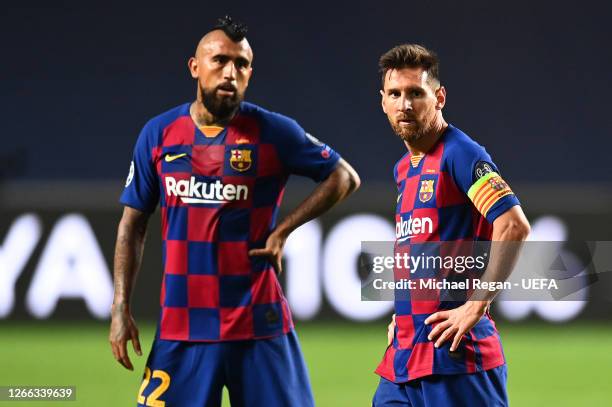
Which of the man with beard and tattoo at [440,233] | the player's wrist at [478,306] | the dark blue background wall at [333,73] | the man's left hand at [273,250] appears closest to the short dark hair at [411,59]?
the man with beard and tattoo at [440,233]

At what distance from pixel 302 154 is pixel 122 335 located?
1007mm

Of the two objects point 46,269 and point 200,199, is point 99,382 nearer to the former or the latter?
point 46,269

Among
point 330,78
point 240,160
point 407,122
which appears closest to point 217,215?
point 240,160

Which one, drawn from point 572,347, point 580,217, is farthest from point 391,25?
point 572,347

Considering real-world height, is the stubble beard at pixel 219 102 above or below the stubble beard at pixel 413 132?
above

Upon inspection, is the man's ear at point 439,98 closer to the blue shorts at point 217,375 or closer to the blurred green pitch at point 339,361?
the blue shorts at point 217,375

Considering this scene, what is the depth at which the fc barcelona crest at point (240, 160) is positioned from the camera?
155 inches

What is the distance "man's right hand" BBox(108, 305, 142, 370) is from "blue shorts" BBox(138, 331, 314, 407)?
0.12 metres

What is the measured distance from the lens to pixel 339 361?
7.81m

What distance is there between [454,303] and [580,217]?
6.13m

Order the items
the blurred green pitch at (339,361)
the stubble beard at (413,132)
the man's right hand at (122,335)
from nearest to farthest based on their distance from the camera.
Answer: the stubble beard at (413,132) → the man's right hand at (122,335) → the blurred green pitch at (339,361)

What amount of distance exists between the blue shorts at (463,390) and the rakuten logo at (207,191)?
0.98 m

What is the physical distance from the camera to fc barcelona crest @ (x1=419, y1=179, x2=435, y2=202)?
362cm

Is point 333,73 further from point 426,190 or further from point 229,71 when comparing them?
point 426,190
